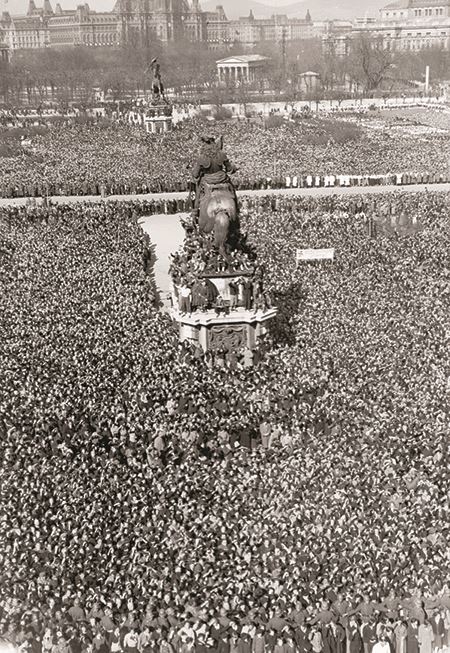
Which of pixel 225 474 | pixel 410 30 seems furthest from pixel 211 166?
pixel 410 30

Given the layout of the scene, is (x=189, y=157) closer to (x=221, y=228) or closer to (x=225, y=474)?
(x=221, y=228)

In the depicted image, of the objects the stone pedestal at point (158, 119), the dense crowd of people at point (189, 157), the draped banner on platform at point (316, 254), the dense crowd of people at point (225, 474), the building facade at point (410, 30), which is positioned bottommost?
the dense crowd of people at point (225, 474)

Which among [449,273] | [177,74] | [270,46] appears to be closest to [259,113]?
[177,74]

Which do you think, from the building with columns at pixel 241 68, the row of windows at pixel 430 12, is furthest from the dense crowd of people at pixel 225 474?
the row of windows at pixel 430 12

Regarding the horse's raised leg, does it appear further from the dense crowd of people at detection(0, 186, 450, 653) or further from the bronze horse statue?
the dense crowd of people at detection(0, 186, 450, 653)

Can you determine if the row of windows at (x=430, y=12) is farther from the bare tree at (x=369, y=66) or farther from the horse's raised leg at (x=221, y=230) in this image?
the horse's raised leg at (x=221, y=230)

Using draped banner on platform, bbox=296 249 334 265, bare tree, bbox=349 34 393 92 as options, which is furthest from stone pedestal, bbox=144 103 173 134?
bare tree, bbox=349 34 393 92
